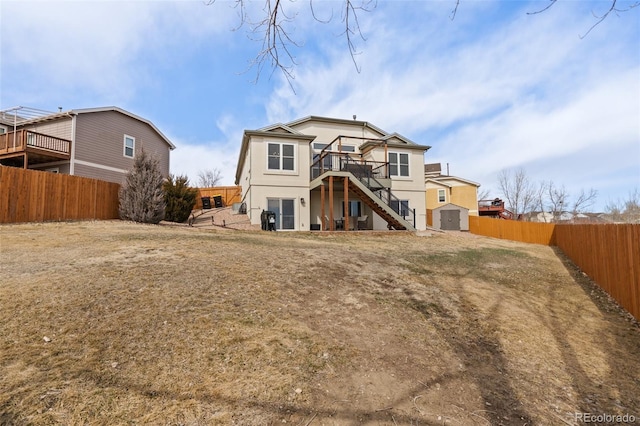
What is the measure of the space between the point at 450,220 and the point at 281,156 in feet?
57.1

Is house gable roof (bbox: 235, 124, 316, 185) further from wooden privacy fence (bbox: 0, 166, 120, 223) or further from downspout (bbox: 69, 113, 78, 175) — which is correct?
downspout (bbox: 69, 113, 78, 175)

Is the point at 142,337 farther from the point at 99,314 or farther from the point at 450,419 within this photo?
the point at 450,419

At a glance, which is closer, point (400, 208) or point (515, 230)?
point (400, 208)

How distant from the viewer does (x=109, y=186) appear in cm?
1460

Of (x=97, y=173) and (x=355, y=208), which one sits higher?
(x=97, y=173)

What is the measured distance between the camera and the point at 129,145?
69.9 ft

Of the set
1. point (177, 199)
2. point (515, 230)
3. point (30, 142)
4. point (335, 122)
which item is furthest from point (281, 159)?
point (515, 230)

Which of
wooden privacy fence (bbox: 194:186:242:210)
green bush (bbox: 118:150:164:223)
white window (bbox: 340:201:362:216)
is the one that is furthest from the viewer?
wooden privacy fence (bbox: 194:186:242:210)

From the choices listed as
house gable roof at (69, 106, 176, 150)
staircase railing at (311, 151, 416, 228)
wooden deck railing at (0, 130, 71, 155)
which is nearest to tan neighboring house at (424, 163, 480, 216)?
staircase railing at (311, 151, 416, 228)

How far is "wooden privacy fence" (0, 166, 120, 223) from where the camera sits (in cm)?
1094

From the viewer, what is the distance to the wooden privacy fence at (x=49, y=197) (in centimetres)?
1094

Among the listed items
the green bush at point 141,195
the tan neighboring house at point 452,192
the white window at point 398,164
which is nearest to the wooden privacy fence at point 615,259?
the white window at point 398,164

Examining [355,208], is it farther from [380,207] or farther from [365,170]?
[380,207]

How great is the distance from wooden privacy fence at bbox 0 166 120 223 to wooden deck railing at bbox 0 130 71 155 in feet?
20.8
